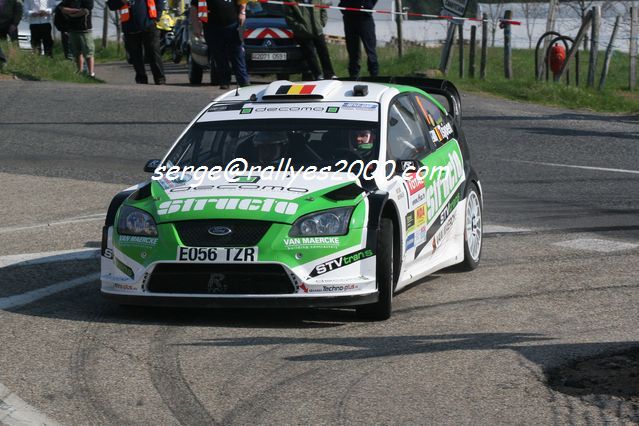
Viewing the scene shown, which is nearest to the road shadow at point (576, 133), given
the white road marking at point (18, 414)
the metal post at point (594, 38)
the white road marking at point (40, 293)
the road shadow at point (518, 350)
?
the metal post at point (594, 38)

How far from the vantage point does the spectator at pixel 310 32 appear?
21.2 m

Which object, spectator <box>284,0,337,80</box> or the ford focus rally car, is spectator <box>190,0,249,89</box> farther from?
the ford focus rally car

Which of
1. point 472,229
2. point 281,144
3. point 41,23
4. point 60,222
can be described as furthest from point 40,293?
point 41,23

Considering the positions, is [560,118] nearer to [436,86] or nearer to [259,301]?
[436,86]

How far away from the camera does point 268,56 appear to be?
2269 centimetres

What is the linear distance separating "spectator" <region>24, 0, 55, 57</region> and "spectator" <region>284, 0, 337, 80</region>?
9545 mm

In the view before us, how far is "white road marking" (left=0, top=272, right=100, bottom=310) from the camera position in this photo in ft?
26.6

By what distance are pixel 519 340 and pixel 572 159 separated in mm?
8684

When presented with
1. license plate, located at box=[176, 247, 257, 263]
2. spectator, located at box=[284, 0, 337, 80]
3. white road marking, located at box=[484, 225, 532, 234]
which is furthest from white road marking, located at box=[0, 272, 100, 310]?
spectator, located at box=[284, 0, 337, 80]

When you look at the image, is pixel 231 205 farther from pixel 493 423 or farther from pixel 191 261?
pixel 493 423

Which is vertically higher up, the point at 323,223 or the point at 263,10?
the point at 323,223

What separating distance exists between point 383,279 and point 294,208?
26.9 inches

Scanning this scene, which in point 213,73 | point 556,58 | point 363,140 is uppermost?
point 363,140

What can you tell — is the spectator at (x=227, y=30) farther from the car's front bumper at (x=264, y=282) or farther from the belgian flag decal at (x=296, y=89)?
the car's front bumper at (x=264, y=282)
